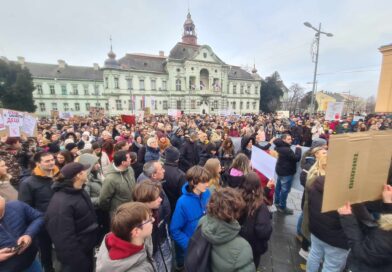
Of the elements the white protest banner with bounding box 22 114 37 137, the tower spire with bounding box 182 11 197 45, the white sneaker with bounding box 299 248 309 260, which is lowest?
the white sneaker with bounding box 299 248 309 260

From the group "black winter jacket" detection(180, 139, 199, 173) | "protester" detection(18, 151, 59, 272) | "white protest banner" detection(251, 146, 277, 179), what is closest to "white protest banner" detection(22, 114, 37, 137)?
"protester" detection(18, 151, 59, 272)

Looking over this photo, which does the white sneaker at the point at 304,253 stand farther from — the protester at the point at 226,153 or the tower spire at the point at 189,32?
the tower spire at the point at 189,32

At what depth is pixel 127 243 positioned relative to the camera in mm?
1621

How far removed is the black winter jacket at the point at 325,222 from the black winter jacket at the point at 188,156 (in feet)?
11.9

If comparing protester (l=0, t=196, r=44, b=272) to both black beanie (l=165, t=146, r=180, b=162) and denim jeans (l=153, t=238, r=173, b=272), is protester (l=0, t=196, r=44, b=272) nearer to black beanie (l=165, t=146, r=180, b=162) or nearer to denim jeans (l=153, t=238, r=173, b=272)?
denim jeans (l=153, t=238, r=173, b=272)

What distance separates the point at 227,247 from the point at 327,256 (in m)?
1.73

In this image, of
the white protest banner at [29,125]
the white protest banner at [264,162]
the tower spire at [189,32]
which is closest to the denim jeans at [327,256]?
the white protest banner at [264,162]

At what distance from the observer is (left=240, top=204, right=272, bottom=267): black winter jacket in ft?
7.09

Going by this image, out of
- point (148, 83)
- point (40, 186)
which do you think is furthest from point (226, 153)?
point (148, 83)

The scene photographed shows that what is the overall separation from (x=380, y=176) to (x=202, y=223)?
146cm

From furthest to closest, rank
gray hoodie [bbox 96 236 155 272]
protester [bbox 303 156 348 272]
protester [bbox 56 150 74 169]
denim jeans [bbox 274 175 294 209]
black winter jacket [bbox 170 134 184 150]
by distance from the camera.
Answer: black winter jacket [bbox 170 134 184 150] → denim jeans [bbox 274 175 294 209] → protester [bbox 56 150 74 169] → protester [bbox 303 156 348 272] → gray hoodie [bbox 96 236 155 272]

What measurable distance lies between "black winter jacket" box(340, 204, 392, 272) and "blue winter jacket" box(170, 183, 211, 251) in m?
1.57

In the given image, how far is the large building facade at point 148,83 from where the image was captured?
1671 inches

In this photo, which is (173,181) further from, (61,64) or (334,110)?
(61,64)
